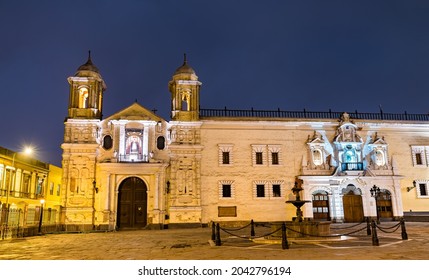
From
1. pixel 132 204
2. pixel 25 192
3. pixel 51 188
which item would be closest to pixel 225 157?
pixel 132 204

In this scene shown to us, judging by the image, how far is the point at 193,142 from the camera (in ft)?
90.5

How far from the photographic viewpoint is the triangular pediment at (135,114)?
27.3 m

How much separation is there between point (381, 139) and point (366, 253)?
68.7 feet

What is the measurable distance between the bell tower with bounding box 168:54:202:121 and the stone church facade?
79mm

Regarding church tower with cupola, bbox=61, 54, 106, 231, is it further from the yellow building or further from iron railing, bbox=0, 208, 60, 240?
iron railing, bbox=0, 208, 60, 240

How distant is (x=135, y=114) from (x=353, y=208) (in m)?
18.2

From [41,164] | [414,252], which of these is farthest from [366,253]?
[41,164]

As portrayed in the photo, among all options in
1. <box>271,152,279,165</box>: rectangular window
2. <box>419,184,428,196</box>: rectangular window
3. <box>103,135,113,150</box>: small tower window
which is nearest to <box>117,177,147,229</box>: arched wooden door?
<box>103,135,113,150</box>: small tower window

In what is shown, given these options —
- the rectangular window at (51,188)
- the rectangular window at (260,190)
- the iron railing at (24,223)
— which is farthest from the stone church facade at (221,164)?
the rectangular window at (51,188)

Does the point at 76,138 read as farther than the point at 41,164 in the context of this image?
No

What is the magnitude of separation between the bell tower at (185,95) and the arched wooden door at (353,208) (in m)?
13.3

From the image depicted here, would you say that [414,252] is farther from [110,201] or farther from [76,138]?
[76,138]

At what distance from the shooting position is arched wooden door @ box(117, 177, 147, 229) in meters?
26.1

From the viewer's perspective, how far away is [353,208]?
28359mm
